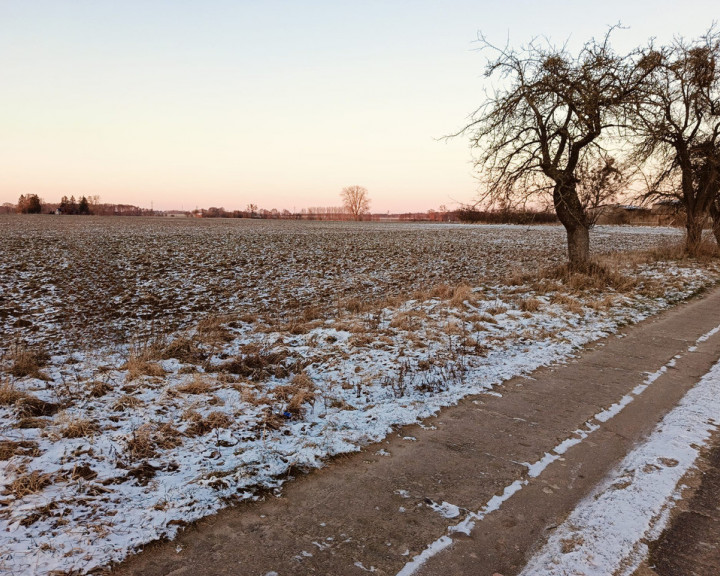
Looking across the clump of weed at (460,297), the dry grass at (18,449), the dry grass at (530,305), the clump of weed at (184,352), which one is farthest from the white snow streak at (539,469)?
the clump of weed at (184,352)

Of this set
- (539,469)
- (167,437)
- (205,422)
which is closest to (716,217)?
(539,469)

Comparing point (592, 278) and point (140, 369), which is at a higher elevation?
point (592, 278)

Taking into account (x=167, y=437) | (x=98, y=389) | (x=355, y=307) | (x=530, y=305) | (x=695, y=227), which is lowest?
(x=167, y=437)

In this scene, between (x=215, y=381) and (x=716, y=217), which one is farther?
(x=716, y=217)

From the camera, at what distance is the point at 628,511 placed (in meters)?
3.27

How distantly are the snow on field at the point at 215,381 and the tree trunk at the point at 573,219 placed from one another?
1754 mm

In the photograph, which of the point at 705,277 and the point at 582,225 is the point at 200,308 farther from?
the point at 705,277

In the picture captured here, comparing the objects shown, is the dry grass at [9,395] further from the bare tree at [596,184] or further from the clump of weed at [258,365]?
the bare tree at [596,184]

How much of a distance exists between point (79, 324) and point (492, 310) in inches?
364

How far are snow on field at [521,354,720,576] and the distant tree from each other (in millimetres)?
140698

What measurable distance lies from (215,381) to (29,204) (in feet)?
453

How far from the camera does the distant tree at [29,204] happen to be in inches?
4430

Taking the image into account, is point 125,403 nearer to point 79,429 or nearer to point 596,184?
point 79,429

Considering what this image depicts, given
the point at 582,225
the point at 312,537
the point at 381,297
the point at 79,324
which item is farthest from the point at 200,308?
the point at 582,225
